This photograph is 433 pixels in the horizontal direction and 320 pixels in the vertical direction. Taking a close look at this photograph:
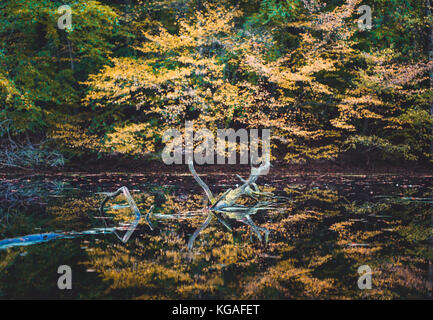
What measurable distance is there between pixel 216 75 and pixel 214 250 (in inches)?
426

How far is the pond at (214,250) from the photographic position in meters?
4.07

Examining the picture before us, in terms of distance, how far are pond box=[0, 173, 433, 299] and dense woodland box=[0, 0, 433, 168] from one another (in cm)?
629

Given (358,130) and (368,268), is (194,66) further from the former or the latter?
(368,268)

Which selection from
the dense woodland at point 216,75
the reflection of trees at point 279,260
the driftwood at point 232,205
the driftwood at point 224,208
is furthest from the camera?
the dense woodland at point 216,75

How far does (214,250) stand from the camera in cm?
547

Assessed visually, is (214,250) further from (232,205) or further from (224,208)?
(232,205)

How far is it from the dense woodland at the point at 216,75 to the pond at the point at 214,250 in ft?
20.6

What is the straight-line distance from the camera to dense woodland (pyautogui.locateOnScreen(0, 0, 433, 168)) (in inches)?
604

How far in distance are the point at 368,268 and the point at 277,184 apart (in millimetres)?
8146

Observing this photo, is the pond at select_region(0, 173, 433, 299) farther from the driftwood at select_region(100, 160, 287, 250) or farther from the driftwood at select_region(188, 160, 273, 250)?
the driftwood at select_region(188, 160, 273, 250)

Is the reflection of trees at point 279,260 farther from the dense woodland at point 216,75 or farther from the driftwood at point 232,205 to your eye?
the dense woodland at point 216,75

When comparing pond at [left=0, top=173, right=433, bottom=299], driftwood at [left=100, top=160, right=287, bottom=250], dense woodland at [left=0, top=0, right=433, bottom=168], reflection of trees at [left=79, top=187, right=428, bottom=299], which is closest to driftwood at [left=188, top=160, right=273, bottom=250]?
driftwood at [left=100, top=160, right=287, bottom=250]

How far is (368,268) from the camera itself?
4672 mm

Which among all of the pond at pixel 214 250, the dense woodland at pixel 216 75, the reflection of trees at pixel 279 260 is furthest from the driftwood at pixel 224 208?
the dense woodland at pixel 216 75
